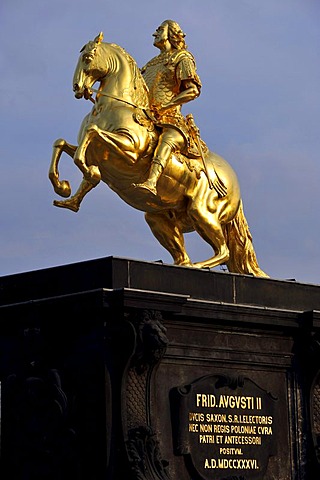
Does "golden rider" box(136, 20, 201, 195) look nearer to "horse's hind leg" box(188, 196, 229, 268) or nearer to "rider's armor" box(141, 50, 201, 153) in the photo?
"rider's armor" box(141, 50, 201, 153)

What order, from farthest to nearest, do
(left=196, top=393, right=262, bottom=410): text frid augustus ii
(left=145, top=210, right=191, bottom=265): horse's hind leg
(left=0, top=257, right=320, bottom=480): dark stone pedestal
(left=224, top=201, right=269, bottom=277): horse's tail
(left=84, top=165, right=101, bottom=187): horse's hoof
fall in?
(left=224, top=201, right=269, bottom=277): horse's tail, (left=145, top=210, right=191, bottom=265): horse's hind leg, (left=84, top=165, right=101, bottom=187): horse's hoof, (left=196, top=393, right=262, bottom=410): text frid augustus ii, (left=0, top=257, right=320, bottom=480): dark stone pedestal

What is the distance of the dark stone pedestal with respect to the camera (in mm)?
15078

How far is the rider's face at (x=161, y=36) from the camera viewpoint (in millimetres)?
19250

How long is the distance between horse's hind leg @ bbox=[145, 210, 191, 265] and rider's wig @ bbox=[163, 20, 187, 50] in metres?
2.20

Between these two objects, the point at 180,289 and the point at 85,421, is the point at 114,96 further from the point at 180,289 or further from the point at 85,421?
the point at 85,421

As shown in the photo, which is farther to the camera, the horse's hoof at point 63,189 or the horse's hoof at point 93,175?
the horse's hoof at point 63,189

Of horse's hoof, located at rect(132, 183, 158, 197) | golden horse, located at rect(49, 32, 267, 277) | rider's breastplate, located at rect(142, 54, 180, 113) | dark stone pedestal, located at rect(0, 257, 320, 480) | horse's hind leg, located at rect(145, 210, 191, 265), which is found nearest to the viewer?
dark stone pedestal, located at rect(0, 257, 320, 480)

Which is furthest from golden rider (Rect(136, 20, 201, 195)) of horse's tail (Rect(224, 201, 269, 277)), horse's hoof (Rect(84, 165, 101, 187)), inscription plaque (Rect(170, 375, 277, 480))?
inscription plaque (Rect(170, 375, 277, 480))

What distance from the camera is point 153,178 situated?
1770 cm

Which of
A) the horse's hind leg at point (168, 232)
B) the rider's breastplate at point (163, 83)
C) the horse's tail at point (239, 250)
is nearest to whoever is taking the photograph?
the horse's hind leg at point (168, 232)

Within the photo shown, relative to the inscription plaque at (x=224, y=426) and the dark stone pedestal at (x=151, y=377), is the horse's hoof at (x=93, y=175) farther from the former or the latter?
the inscription plaque at (x=224, y=426)

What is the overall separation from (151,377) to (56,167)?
11.4 feet

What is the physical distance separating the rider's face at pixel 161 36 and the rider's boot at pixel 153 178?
2.04 m

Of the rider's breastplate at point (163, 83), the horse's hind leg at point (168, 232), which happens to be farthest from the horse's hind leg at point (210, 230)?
the rider's breastplate at point (163, 83)
